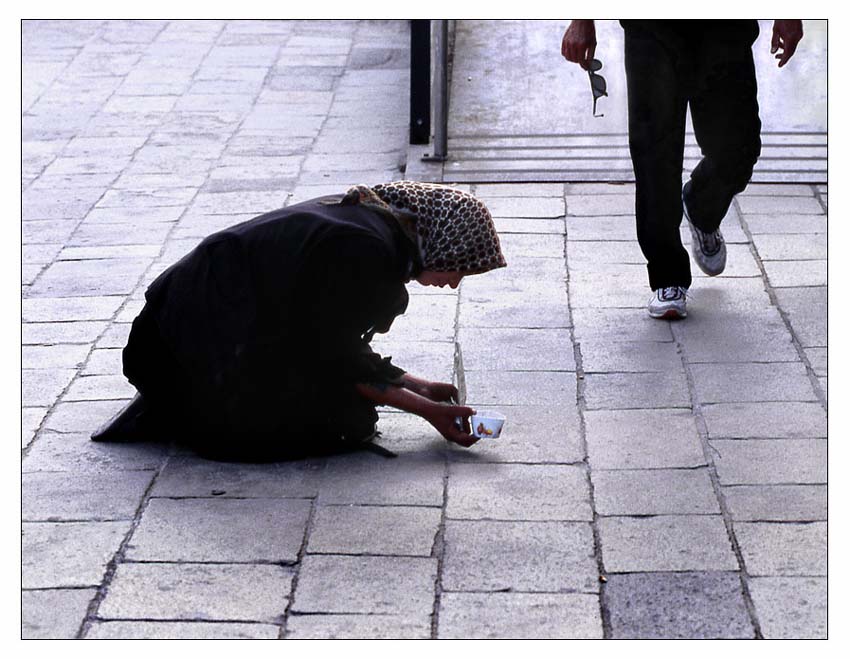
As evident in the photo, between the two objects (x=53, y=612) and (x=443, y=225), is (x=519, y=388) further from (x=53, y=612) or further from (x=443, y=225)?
(x=53, y=612)

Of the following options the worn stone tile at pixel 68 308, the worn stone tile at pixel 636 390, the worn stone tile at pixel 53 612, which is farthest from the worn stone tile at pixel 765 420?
the worn stone tile at pixel 68 308

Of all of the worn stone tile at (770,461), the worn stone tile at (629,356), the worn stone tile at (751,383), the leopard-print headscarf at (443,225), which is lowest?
the worn stone tile at (629,356)

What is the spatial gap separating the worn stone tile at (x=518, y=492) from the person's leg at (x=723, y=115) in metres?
1.78

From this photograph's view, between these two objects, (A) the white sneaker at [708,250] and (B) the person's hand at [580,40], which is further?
(A) the white sneaker at [708,250]

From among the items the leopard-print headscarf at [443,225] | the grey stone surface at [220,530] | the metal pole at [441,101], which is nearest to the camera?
the grey stone surface at [220,530]

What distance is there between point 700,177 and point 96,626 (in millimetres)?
3217

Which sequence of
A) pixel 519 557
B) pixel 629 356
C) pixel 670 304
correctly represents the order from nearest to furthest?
1. pixel 519 557
2. pixel 629 356
3. pixel 670 304

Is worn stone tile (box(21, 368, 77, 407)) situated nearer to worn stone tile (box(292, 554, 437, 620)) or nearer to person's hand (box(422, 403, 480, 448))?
person's hand (box(422, 403, 480, 448))

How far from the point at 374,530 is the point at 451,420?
0.62m

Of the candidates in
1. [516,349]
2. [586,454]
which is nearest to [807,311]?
[516,349]

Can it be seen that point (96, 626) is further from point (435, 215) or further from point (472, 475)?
point (435, 215)

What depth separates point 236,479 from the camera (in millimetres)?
3902

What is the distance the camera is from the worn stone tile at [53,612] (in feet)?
10.1

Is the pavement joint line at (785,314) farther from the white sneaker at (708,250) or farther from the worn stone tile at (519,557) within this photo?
the worn stone tile at (519,557)
